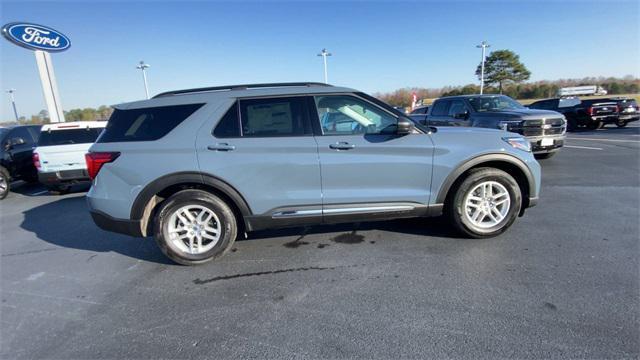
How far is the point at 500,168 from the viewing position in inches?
143

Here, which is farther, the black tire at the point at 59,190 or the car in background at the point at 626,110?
the car in background at the point at 626,110

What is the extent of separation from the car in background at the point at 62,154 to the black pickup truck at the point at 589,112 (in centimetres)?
1718

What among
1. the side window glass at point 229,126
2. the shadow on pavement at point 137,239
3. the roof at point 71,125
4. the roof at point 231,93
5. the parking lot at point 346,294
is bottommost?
the parking lot at point 346,294

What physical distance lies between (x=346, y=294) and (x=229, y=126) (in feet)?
6.57

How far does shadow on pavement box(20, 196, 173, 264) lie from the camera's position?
12.2ft

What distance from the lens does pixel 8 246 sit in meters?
4.14

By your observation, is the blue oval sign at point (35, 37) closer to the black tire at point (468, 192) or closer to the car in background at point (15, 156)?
the car in background at point (15, 156)

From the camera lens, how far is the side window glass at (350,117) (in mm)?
3211

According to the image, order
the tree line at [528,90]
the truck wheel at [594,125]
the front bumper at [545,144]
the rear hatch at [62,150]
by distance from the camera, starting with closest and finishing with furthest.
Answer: the rear hatch at [62,150] → the front bumper at [545,144] → the truck wheel at [594,125] → the tree line at [528,90]

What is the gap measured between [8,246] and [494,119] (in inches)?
367

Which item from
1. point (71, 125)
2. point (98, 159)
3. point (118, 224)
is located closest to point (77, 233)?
point (118, 224)

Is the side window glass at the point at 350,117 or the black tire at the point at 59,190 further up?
the side window glass at the point at 350,117

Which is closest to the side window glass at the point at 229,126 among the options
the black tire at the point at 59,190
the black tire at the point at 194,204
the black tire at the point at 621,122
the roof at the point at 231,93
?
the roof at the point at 231,93

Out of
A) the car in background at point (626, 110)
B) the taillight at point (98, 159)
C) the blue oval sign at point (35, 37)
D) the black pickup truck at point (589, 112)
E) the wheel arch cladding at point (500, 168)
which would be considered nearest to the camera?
the taillight at point (98, 159)
